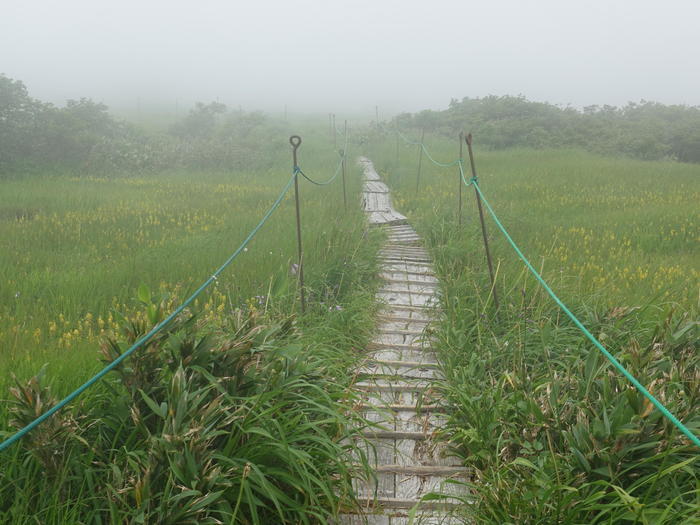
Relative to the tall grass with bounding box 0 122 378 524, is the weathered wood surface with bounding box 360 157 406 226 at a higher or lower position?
higher

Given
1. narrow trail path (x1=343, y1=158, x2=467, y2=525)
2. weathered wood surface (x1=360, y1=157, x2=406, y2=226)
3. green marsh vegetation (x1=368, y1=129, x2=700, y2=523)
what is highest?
weathered wood surface (x1=360, y1=157, x2=406, y2=226)

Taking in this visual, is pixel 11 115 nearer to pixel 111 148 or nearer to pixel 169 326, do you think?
pixel 111 148

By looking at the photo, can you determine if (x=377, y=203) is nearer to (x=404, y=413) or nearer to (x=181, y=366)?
(x=404, y=413)

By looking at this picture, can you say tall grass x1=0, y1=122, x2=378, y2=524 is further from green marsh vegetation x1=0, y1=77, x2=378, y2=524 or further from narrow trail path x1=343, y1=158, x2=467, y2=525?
narrow trail path x1=343, y1=158, x2=467, y2=525

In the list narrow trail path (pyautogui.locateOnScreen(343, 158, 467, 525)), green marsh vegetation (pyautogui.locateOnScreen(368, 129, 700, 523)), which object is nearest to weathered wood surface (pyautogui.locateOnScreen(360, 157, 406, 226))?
green marsh vegetation (pyautogui.locateOnScreen(368, 129, 700, 523))

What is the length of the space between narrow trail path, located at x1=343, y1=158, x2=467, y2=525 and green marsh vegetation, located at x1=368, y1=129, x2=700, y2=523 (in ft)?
0.53

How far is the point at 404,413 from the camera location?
343 cm

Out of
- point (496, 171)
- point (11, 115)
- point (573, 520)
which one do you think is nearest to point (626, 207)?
point (496, 171)

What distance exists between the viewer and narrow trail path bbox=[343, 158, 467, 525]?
103 inches

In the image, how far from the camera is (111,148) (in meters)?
16.3

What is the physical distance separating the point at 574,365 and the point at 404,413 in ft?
3.65

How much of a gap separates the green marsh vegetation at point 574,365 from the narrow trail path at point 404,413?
16 cm

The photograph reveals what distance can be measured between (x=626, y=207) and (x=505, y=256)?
548 cm

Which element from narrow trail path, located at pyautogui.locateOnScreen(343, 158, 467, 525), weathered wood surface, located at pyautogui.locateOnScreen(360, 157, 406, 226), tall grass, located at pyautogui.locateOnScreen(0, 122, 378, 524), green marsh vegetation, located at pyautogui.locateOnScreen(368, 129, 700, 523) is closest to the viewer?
tall grass, located at pyautogui.locateOnScreen(0, 122, 378, 524)
